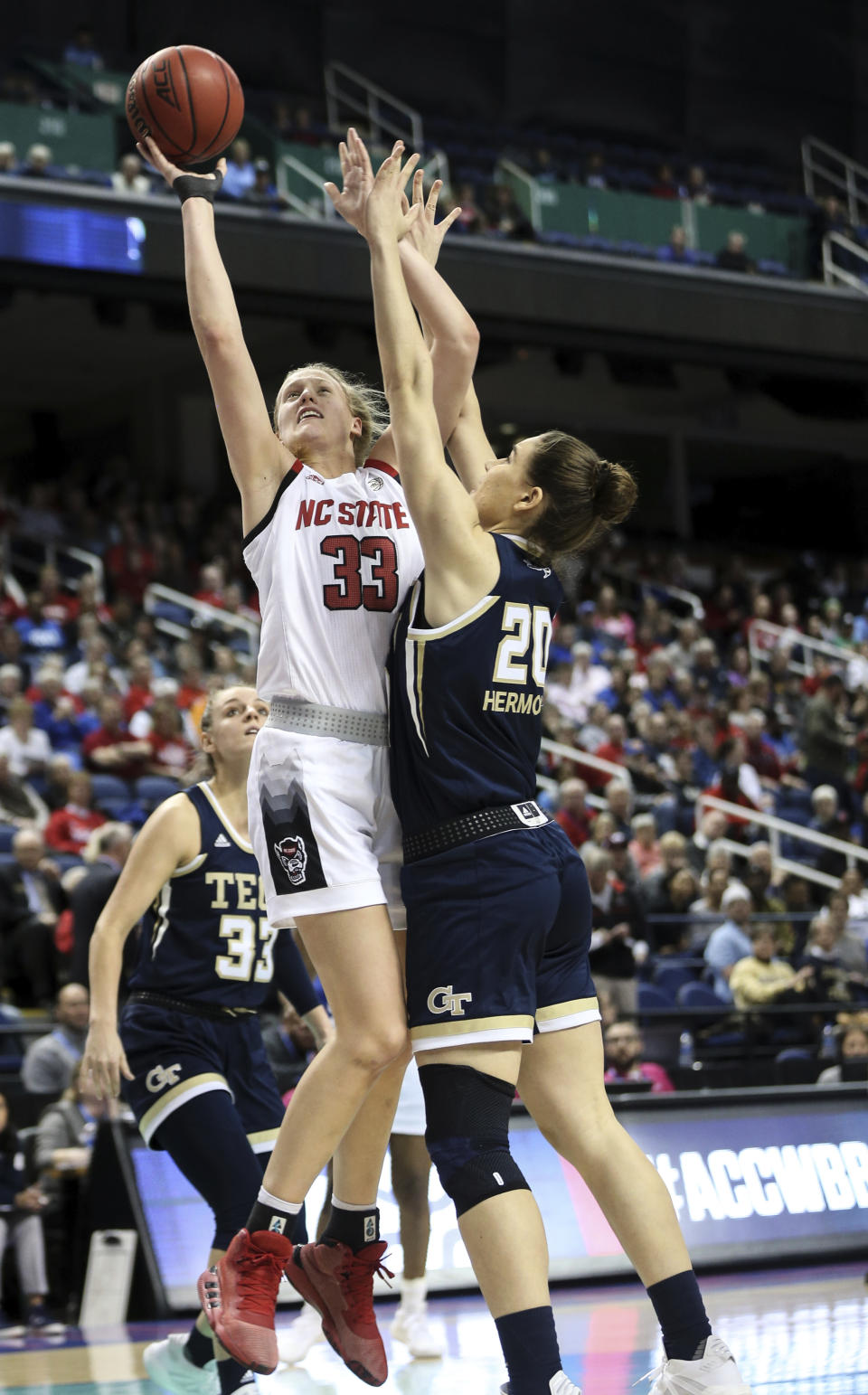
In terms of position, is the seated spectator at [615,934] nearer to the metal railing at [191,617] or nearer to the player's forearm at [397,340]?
the metal railing at [191,617]

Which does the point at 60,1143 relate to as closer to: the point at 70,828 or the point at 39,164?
the point at 70,828

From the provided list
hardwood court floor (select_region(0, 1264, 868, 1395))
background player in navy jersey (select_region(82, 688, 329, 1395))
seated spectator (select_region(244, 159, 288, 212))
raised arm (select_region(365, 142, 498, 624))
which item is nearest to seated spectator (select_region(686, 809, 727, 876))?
hardwood court floor (select_region(0, 1264, 868, 1395))

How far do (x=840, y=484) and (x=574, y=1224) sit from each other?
813 inches

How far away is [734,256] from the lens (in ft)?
62.9

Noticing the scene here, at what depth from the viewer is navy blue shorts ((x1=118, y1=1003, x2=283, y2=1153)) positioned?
15.2 ft

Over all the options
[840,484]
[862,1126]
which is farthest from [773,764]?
[840,484]

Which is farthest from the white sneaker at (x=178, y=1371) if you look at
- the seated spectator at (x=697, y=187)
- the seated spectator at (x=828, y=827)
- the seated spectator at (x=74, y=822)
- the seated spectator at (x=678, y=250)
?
the seated spectator at (x=697, y=187)

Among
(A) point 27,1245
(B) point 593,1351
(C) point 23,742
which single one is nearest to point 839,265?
(C) point 23,742

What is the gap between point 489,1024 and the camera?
3316 millimetres

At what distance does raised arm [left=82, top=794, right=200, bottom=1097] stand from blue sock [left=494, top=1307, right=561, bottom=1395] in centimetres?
170

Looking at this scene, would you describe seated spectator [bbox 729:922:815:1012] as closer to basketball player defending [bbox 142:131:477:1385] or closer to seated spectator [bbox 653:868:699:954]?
seated spectator [bbox 653:868:699:954]

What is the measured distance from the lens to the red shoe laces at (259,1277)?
354 centimetres

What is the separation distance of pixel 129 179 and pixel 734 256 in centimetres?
721

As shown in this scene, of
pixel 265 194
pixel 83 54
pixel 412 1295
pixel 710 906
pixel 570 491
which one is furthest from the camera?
pixel 83 54
